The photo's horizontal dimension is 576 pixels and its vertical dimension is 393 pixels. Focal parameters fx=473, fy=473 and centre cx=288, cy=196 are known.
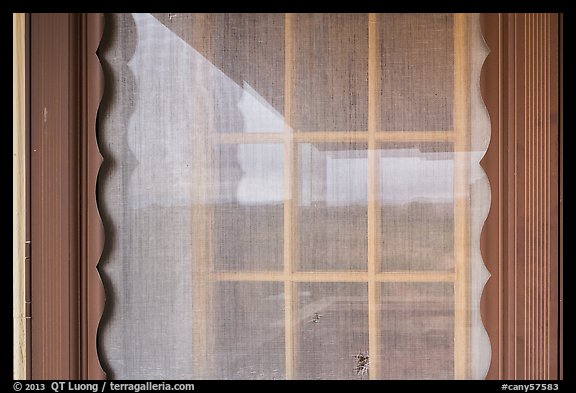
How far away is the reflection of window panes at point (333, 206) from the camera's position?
98 cm

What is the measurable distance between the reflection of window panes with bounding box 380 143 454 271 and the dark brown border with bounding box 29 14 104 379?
60 centimetres

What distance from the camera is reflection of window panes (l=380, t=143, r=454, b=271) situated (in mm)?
969

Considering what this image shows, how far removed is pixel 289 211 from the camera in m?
0.98

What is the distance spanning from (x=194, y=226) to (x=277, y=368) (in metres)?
0.34

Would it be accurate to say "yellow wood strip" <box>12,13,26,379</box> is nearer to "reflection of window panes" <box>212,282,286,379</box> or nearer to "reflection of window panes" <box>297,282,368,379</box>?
"reflection of window panes" <box>212,282,286,379</box>

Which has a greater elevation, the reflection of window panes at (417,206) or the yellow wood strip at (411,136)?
the yellow wood strip at (411,136)

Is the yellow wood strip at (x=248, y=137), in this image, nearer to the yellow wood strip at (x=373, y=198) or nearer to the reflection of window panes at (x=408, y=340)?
the yellow wood strip at (x=373, y=198)

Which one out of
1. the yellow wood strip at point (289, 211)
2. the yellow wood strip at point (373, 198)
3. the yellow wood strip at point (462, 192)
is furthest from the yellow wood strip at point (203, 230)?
the yellow wood strip at point (462, 192)

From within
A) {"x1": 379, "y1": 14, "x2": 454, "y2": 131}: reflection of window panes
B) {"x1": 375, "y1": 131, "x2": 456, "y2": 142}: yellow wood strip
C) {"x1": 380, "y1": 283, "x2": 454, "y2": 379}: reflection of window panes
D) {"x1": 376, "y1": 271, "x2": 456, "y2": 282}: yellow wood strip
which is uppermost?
{"x1": 379, "y1": 14, "x2": 454, "y2": 131}: reflection of window panes

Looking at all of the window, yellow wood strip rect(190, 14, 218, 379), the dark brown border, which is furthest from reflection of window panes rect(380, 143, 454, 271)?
the dark brown border

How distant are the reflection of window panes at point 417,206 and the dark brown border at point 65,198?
0.60 m

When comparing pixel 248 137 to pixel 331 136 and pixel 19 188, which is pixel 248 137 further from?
pixel 19 188

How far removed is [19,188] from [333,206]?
2.14 ft

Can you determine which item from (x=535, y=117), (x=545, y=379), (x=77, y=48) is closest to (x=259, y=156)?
(x=77, y=48)
